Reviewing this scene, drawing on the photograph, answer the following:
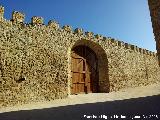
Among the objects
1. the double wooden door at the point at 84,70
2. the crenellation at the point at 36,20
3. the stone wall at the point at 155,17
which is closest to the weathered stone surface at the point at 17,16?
the crenellation at the point at 36,20

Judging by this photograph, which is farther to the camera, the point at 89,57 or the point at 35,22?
the point at 89,57

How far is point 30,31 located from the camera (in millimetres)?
11469

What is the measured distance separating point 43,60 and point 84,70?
3729mm

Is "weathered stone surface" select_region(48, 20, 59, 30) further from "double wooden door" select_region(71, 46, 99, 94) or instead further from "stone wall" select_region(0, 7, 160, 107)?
"double wooden door" select_region(71, 46, 99, 94)

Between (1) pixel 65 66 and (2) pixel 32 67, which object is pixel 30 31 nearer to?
(2) pixel 32 67

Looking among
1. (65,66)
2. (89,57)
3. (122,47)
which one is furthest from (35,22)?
(122,47)

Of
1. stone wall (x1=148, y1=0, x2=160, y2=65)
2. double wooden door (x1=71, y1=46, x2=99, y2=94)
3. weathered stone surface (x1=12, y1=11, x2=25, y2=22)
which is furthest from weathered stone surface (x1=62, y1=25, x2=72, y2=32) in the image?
stone wall (x1=148, y1=0, x2=160, y2=65)

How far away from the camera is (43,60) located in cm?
1159

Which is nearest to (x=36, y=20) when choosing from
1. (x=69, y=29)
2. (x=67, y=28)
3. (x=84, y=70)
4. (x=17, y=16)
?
(x=17, y=16)

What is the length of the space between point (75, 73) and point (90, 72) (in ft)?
4.74

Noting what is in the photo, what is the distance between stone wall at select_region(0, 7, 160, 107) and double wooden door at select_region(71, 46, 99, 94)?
359 millimetres

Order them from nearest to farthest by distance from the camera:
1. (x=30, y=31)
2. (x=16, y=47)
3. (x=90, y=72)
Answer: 1. (x=16, y=47)
2. (x=30, y=31)
3. (x=90, y=72)

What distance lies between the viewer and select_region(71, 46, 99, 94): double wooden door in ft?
45.6

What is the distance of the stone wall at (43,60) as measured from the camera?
33.6 ft
